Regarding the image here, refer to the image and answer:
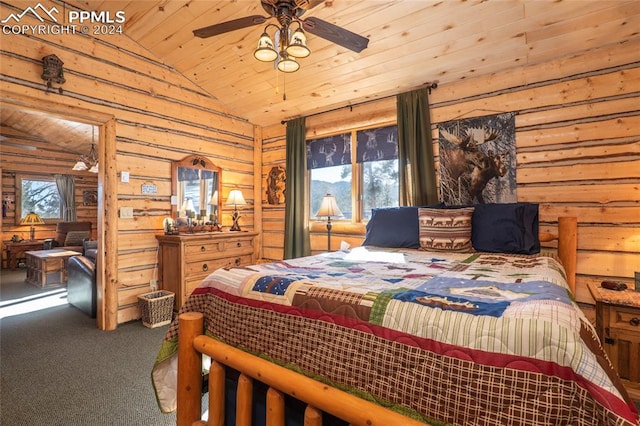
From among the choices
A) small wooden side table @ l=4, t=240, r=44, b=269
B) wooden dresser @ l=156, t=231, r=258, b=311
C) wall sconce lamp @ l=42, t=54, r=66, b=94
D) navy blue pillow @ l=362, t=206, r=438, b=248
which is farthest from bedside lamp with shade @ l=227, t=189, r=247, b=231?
small wooden side table @ l=4, t=240, r=44, b=269

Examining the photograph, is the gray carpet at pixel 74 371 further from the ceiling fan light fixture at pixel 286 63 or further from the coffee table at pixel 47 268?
the ceiling fan light fixture at pixel 286 63

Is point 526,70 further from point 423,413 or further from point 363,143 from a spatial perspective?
point 423,413

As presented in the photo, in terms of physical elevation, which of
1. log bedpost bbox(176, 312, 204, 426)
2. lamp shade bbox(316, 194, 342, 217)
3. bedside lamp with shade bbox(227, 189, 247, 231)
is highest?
bedside lamp with shade bbox(227, 189, 247, 231)

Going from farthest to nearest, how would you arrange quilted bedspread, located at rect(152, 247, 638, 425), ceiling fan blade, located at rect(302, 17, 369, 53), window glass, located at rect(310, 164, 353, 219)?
1. window glass, located at rect(310, 164, 353, 219)
2. ceiling fan blade, located at rect(302, 17, 369, 53)
3. quilted bedspread, located at rect(152, 247, 638, 425)

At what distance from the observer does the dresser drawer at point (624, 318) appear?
1.89 metres

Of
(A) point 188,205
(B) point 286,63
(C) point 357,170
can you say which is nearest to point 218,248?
(A) point 188,205

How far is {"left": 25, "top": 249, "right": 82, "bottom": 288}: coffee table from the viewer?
4.91m

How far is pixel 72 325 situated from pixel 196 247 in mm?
1408

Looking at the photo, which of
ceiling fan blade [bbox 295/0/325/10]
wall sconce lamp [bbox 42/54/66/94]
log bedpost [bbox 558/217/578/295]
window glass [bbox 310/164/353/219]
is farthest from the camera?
window glass [bbox 310/164/353/219]

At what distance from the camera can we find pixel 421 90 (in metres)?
3.41

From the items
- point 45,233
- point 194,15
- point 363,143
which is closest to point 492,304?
point 363,143

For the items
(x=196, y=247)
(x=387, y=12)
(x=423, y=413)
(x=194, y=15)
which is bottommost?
(x=423, y=413)

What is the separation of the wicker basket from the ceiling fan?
8.19 feet

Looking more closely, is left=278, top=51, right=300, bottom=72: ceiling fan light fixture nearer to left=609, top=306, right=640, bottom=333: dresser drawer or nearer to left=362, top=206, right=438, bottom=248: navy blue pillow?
left=362, top=206, right=438, bottom=248: navy blue pillow
